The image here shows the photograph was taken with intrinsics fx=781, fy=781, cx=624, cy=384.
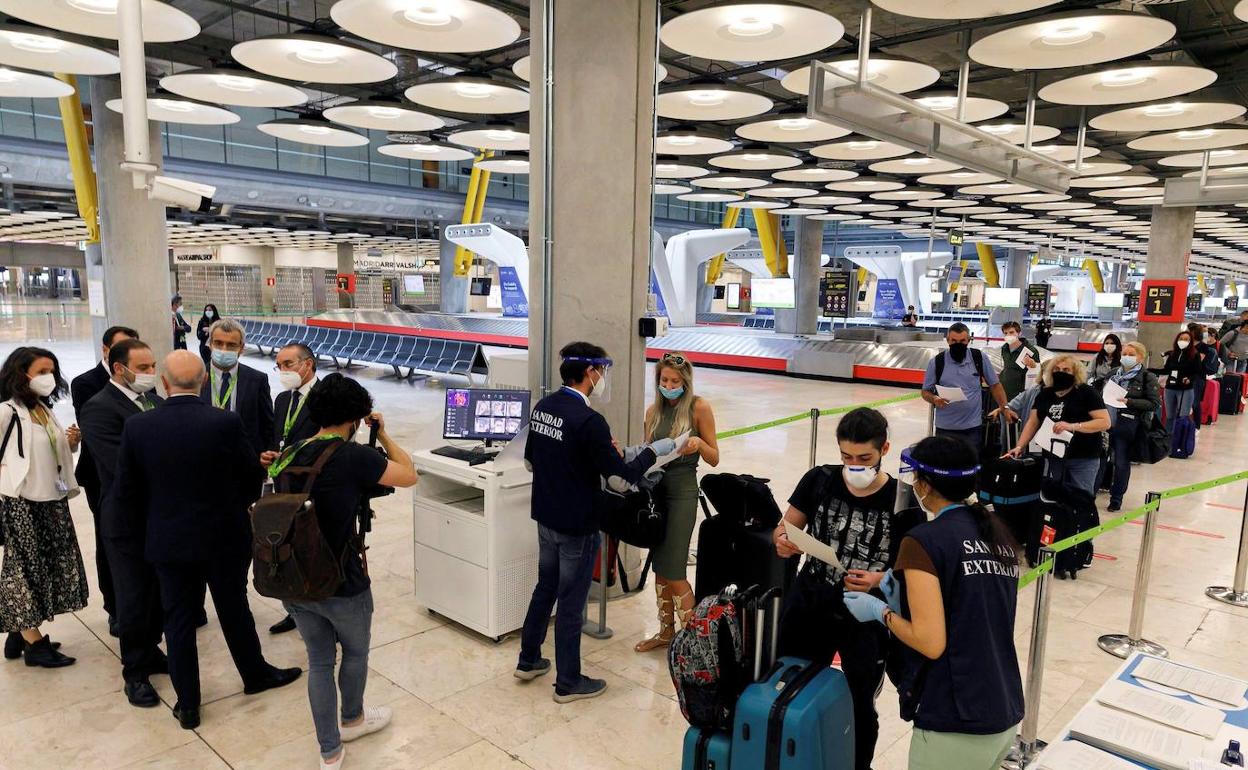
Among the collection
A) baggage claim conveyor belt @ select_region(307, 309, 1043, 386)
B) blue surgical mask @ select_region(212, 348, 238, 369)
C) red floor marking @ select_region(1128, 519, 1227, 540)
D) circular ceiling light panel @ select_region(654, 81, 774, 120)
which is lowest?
red floor marking @ select_region(1128, 519, 1227, 540)

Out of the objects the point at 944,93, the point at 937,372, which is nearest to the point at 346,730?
the point at 937,372

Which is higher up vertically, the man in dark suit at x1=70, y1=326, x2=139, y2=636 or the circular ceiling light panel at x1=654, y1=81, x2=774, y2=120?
the circular ceiling light panel at x1=654, y1=81, x2=774, y2=120

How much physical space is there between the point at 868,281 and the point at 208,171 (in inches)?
1305

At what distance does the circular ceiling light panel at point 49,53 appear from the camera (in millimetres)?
7355

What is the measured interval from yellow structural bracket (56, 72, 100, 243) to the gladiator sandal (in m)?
11.2

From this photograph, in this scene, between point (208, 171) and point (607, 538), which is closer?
point (607, 538)

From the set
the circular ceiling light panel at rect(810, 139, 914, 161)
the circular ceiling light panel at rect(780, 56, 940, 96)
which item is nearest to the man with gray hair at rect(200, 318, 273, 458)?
the circular ceiling light panel at rect(780, 56, 940, 96)

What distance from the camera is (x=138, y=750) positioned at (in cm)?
343

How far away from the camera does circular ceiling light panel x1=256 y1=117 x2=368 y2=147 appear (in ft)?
39.8

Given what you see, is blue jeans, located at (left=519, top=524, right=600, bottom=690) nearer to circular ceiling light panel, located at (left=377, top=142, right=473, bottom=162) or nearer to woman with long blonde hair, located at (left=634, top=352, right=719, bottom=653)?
woman with long blonde hair, located at (left=634, top=352, right=719, bottom=653)

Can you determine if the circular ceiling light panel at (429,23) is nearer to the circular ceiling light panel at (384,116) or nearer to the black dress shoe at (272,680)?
the circular ceiling light panel at (384,116)

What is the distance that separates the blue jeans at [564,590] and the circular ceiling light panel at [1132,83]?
7143mm

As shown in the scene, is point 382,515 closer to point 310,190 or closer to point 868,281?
point 310,190

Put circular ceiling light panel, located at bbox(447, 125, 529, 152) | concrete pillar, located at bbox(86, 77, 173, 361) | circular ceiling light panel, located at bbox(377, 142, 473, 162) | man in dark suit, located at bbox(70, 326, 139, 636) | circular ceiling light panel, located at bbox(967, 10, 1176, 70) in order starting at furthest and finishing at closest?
circular ceiling light panel, located at bbox(377, 142, 473, 162) < circular ceiling light panel, located at bbox(447, 125, 529, 152) < concrete pillar, located at bbox(86, 77, 173, 361) < circular ceiling light panel, located at bbox(967, 10, 1176, 70) < man in dark suit, located at bbox(70, 326, 139, 636)
